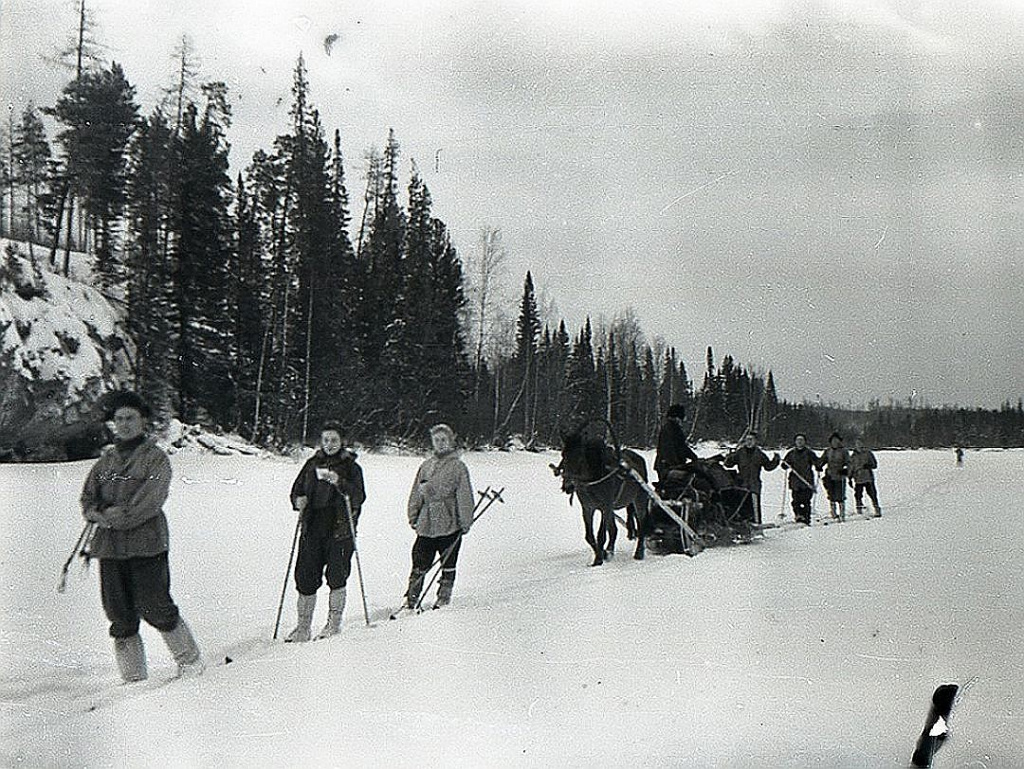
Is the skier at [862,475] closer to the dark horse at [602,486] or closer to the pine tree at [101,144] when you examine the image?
the dark horse at [602,486]

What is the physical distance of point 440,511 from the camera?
3000mm

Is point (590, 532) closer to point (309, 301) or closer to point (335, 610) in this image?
point (335, 610)

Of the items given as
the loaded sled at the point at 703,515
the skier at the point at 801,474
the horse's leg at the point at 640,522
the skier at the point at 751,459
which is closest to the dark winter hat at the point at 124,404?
the skier at the point at 751,459

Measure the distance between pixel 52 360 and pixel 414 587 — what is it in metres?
1.45

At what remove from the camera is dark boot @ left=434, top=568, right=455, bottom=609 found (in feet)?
9.99

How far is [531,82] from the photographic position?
2668 mm

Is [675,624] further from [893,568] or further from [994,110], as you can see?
[994,110]

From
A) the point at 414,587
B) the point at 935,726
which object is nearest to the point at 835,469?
the point at 935,726

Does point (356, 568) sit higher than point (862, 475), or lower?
lower

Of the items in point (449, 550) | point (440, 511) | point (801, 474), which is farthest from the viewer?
point (801, 474)

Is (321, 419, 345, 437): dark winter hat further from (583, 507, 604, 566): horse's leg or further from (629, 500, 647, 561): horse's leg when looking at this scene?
(629, 500, 647, 561): horse's leg

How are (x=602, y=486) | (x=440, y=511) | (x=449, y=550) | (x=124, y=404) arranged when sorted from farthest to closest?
(x=602, y=486), (x=449, y=550), (x=440, y=511), (x=124, y=404)

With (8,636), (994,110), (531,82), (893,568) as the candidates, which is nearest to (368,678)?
(8,636)

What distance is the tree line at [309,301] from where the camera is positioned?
241 cm
